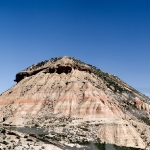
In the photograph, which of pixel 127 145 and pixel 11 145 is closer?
pixel 11 145

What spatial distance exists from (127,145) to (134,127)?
32.5 ft

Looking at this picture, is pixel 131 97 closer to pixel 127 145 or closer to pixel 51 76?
pixel 51 76

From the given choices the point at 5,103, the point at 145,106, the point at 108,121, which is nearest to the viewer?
the point at 108,121

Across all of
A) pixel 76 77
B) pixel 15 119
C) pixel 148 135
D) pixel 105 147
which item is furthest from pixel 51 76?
pixel 105 147

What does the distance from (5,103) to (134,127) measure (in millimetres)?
37878

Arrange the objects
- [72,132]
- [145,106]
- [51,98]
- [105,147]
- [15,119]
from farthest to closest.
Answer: [145,106] → [51,98] → [15,119] → [72,132] → [105,147]

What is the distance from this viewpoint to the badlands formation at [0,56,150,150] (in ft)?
185

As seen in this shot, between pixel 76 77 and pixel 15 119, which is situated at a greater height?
pixel 76 77

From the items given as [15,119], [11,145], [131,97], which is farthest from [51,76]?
[11,145]

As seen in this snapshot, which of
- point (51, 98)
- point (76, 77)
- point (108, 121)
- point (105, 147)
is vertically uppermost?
point (76, 77)

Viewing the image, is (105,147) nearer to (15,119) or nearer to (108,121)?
(108,121)

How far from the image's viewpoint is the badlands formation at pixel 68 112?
5653 cm

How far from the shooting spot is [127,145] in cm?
6444

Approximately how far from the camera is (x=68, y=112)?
7869 centimetres
